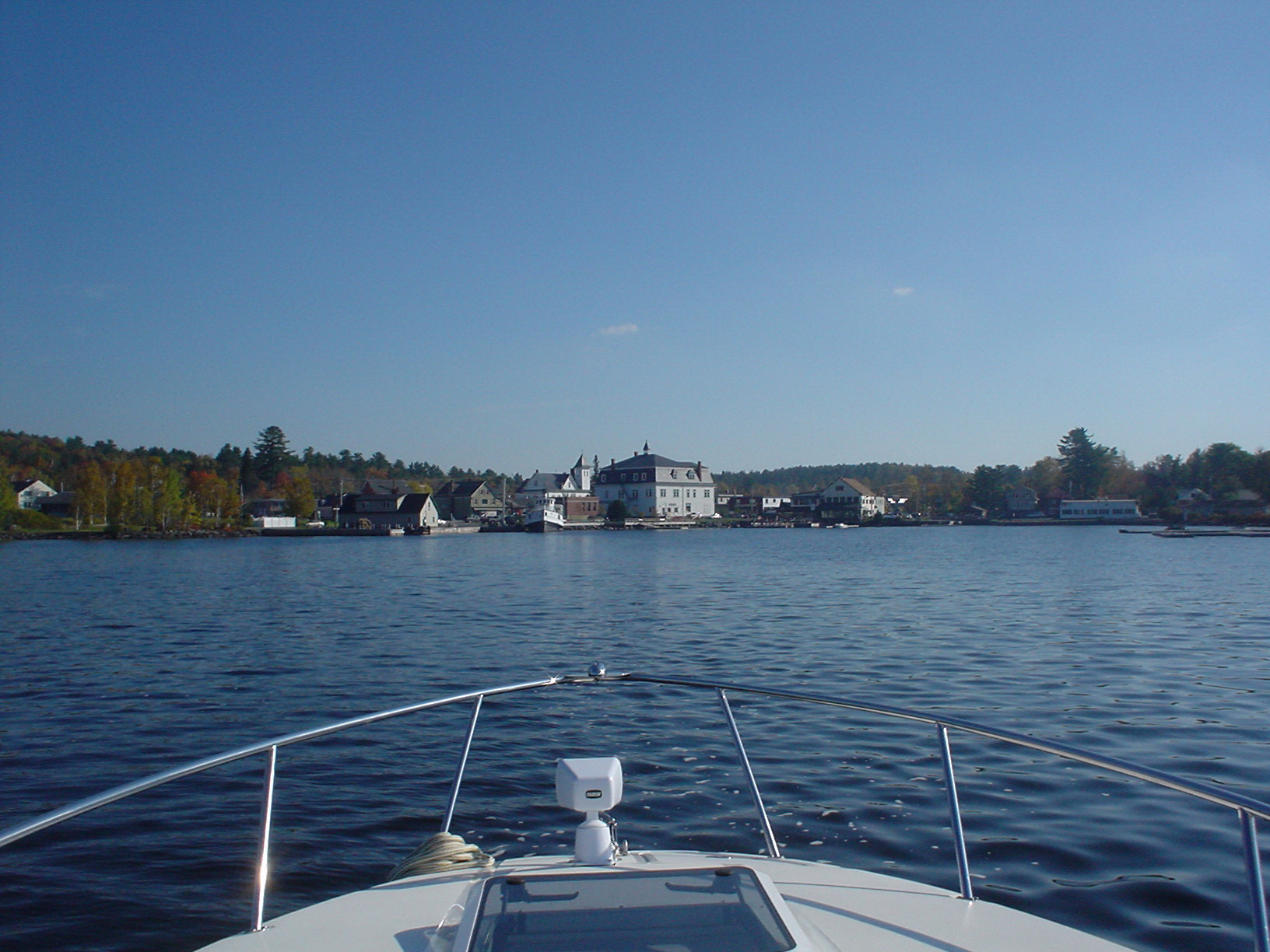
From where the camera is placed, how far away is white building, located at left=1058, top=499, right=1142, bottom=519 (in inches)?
4688

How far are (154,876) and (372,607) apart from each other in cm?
2004

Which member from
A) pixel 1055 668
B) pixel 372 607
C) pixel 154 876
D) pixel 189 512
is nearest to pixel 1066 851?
pixel 154 876

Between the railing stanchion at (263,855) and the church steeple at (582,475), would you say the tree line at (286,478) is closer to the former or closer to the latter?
the church steeple at (582,475)

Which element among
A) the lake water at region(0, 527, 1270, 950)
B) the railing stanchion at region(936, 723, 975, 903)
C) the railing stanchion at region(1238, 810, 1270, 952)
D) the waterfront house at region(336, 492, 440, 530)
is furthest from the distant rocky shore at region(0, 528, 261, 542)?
the railing stanchion at region(1238, 810, 1270, 952)

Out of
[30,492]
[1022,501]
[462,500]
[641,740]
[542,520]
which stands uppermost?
[30,492]

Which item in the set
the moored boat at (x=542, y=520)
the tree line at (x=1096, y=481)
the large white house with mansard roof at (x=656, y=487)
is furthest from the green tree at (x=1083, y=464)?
the moored boat at (x=542, y=520)

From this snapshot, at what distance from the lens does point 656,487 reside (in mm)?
125562

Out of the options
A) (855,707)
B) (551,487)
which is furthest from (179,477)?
(855,707)

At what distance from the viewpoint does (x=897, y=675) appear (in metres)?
14.1

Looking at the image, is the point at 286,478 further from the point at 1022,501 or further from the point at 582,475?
the point at 1022,501

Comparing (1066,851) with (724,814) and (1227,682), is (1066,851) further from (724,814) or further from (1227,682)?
(1227,682)

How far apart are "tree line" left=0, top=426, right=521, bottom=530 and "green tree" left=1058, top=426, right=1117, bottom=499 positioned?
96.7 metres

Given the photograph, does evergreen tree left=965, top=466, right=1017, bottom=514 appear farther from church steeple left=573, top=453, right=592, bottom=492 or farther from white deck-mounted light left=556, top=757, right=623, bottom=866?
white deck-mounted light left=556, top=757, right=623, bottom=866

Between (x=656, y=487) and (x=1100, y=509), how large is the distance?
60.9 metres
